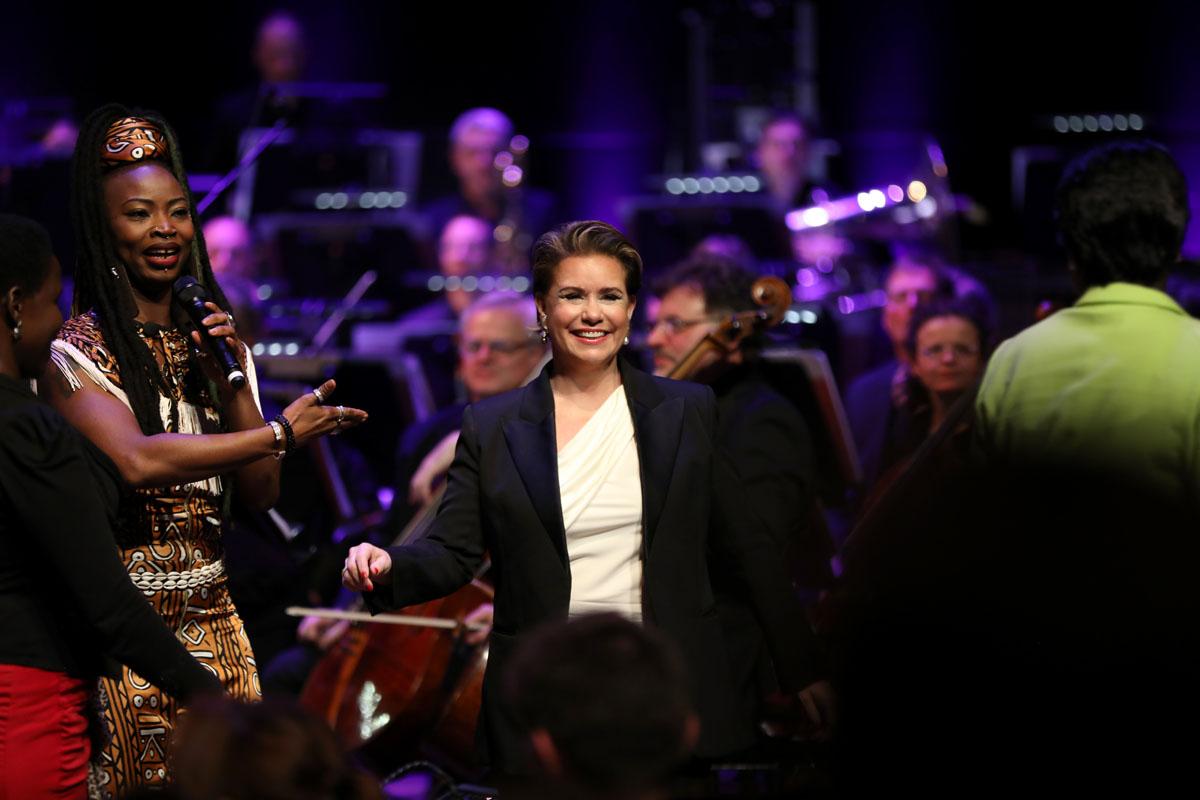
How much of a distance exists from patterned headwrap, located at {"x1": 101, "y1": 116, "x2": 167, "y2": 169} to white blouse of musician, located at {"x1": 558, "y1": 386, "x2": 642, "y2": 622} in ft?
3.50

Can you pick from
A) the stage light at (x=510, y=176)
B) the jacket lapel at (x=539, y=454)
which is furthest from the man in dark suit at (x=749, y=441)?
the stage light at (x=510, y=176)

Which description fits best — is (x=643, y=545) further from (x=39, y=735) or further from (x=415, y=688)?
(x=415, y=688)

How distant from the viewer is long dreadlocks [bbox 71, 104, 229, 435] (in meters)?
3.09

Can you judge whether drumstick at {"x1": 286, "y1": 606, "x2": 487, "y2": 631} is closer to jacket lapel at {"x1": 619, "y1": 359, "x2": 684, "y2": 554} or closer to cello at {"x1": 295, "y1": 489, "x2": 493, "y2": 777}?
cello at {"x1": 295, "y1": 489, "x2": 493, "y2": 777}

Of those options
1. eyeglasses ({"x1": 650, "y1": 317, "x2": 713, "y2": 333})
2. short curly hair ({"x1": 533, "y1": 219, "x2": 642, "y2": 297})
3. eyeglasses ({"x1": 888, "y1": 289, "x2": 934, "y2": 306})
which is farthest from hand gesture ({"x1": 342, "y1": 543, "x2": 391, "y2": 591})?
eyeglasses ({"x1": 888, "y1": 289, "x2": 934, "y2": 306})

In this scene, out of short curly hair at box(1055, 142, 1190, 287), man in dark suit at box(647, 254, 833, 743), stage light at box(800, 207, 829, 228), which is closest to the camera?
short curly hair at box(1055, 142, 1190, 287)

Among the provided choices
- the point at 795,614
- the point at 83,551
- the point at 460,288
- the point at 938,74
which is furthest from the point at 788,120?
the point at 83,551

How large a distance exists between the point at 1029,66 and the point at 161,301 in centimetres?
889

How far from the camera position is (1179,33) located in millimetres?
10648

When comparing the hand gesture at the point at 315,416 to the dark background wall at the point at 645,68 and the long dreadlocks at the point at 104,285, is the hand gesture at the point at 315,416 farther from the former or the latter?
the dark background wall at the point at 645,68

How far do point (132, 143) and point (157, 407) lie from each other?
56cm

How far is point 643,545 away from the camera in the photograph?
3.04 metres

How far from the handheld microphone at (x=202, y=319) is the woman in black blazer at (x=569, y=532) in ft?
1.54

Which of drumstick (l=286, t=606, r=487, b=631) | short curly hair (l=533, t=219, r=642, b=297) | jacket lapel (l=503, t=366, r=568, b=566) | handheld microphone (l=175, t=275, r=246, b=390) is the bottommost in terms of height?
drumstick (l=286, t=606, r=487, b=631)
